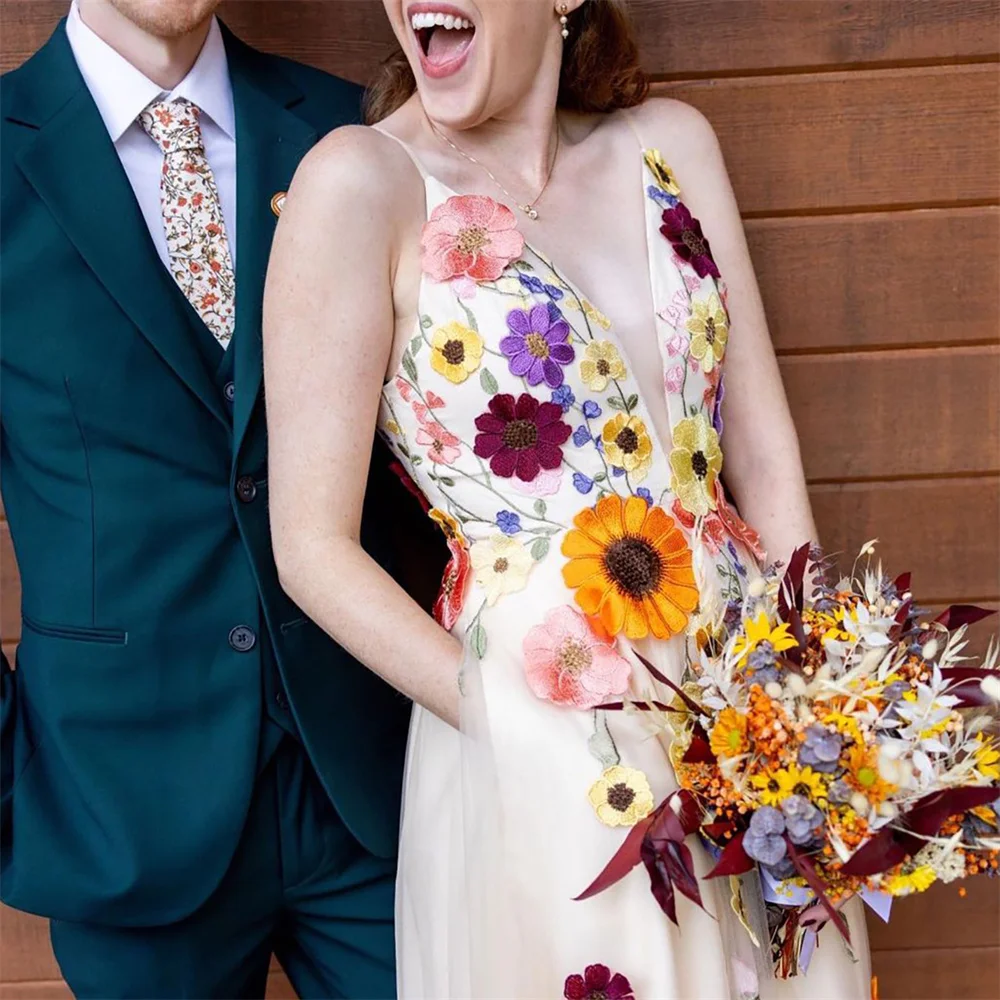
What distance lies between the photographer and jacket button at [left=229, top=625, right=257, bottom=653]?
5.04 feet

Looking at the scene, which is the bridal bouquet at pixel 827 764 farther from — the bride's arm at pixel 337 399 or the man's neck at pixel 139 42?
the man's neck at pixel 139 42

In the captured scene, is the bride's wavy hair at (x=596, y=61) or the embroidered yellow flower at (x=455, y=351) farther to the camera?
the bride's wavy hair at (x=596, y=61)

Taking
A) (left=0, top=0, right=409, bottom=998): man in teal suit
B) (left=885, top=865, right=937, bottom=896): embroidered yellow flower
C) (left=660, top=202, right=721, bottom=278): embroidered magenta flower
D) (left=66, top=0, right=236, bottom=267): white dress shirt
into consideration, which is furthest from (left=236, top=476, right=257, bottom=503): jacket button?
(left=885, top=865, right=937, bottom=896): embroidered yellow flower

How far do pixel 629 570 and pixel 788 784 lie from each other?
1.12 feet

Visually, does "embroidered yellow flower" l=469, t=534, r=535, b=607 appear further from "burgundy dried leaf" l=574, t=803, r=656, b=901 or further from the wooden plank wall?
the wooden plank wall

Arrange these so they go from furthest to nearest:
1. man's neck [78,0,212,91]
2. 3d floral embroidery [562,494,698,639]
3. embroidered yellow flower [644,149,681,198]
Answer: embroidered yellow flower [644,149,681,198], man's neck [78,0,212,91], 3d floral embroidery [562,494,698,639]

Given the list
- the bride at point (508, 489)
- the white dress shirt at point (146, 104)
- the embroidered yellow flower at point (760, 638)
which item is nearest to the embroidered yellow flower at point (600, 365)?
the bride at point (508, 489)

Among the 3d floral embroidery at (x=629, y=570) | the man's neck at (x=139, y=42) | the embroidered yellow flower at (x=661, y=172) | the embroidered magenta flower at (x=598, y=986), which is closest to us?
the embroidered magenta flower at (x=598, y=986)

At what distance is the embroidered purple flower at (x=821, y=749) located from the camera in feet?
3.73

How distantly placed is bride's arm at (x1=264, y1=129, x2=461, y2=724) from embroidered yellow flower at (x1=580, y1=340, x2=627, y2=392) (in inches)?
8.8

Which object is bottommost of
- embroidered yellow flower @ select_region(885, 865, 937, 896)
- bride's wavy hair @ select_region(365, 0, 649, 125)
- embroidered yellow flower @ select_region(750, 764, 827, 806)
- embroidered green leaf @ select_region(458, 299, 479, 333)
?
embroidered yellow flower @ select_region(885, 865, 937, 896)

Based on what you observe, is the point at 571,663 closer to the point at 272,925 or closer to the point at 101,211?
the point at 272,925

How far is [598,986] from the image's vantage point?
1306 mm

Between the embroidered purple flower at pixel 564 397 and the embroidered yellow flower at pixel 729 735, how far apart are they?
41cm
